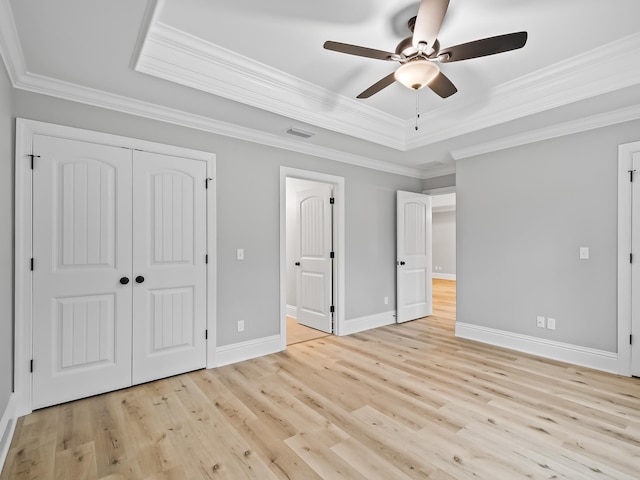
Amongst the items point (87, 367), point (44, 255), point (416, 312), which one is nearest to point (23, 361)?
point (87, 367)

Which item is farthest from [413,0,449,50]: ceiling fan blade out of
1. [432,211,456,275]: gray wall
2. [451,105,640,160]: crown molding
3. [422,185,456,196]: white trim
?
[432,211,456,275]: gray wall

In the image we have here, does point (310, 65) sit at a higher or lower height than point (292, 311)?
higher

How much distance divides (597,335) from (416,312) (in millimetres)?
2403

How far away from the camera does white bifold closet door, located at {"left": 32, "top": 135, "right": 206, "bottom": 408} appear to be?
100 inches

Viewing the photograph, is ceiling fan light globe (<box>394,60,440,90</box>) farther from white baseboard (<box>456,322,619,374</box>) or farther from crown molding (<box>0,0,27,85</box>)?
white baseboard (<box>456,322,619,374</box>)

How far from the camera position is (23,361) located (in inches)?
95.7

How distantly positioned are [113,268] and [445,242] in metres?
10.5

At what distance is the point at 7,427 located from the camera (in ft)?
6.79

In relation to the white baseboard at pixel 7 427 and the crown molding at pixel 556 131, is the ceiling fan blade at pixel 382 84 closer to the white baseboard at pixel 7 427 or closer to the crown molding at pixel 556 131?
the crown molding at pixel 556 131

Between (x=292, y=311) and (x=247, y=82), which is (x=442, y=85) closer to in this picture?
(x=247, y=82)

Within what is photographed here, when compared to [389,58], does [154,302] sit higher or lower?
lower

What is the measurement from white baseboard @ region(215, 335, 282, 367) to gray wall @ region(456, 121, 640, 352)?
251cm

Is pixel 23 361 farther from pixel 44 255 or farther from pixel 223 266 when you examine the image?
pixel 223 266

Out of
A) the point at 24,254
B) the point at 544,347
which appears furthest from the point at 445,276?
the point at 24,254
